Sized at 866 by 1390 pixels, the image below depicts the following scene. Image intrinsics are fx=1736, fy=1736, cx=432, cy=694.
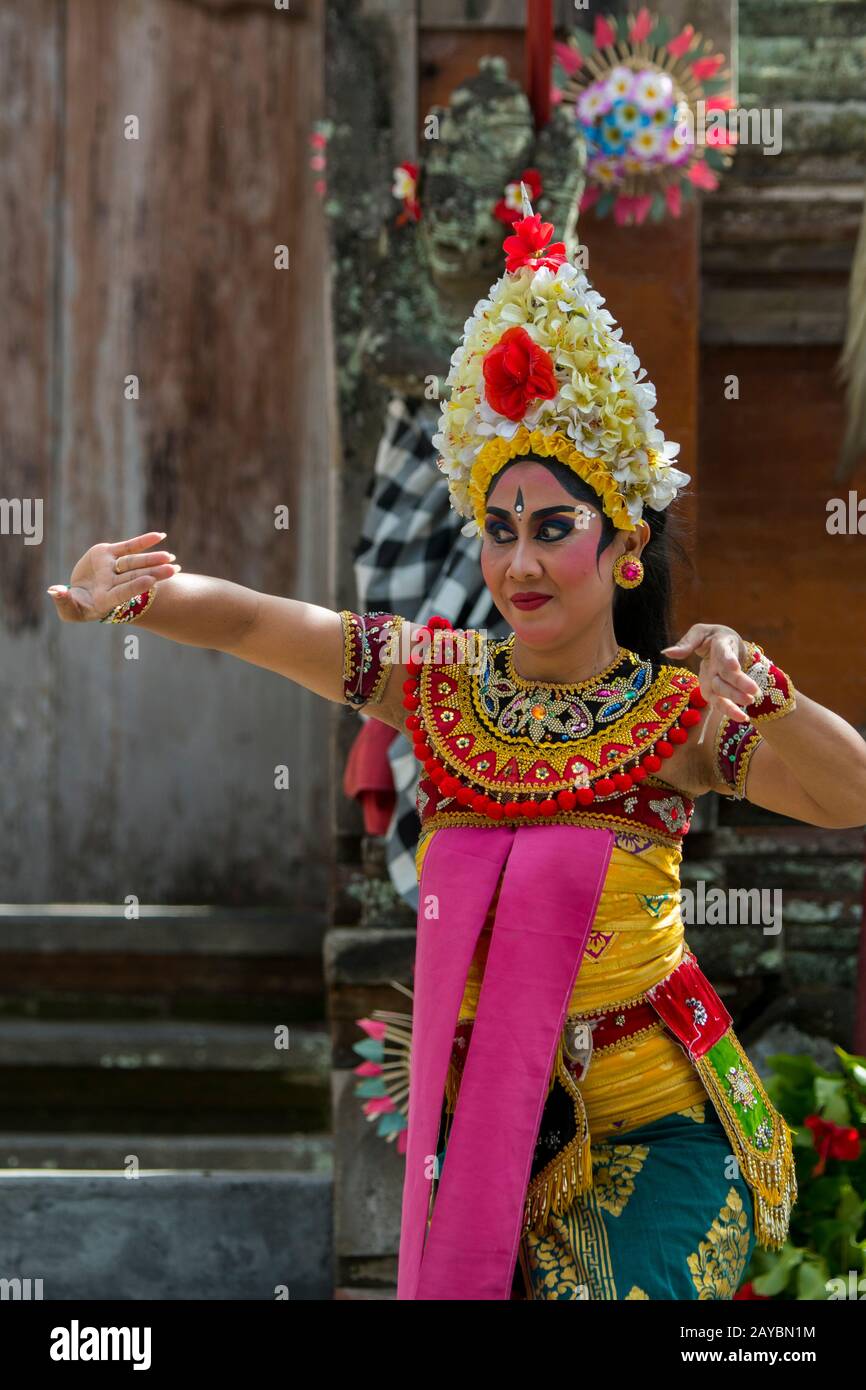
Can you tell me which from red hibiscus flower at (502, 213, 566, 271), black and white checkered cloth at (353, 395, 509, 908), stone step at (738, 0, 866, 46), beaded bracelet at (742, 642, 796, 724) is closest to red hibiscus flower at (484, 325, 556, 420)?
red hibiscus flower at (502, 213, 566, 271)

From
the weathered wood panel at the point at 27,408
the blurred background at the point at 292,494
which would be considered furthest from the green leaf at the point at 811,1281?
the weathered wood panel at the point at 27,408

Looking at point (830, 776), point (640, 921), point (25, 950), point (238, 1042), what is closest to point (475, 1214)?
point (640, 921)

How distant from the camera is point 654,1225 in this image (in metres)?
2.35

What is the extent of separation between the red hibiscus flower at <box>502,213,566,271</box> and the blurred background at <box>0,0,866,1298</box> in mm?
605

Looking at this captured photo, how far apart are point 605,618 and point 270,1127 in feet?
7.44

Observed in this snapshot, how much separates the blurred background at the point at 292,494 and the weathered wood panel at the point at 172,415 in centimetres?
1

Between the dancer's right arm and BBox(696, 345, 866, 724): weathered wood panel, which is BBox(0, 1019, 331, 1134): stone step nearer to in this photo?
BBox(696, 345, 866, 724): weathered wood panel

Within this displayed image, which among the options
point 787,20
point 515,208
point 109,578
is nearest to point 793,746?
point 109,578

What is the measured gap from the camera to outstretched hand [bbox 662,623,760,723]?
2174 millimetres

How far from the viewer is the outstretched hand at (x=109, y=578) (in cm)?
236

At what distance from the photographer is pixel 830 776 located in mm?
2287

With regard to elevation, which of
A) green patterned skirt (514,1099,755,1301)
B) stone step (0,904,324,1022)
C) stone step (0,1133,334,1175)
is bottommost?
stone step (0,1133,334,1175)

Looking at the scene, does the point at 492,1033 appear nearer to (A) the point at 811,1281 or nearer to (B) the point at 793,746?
(B) the point at 793,746

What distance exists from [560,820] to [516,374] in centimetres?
63
